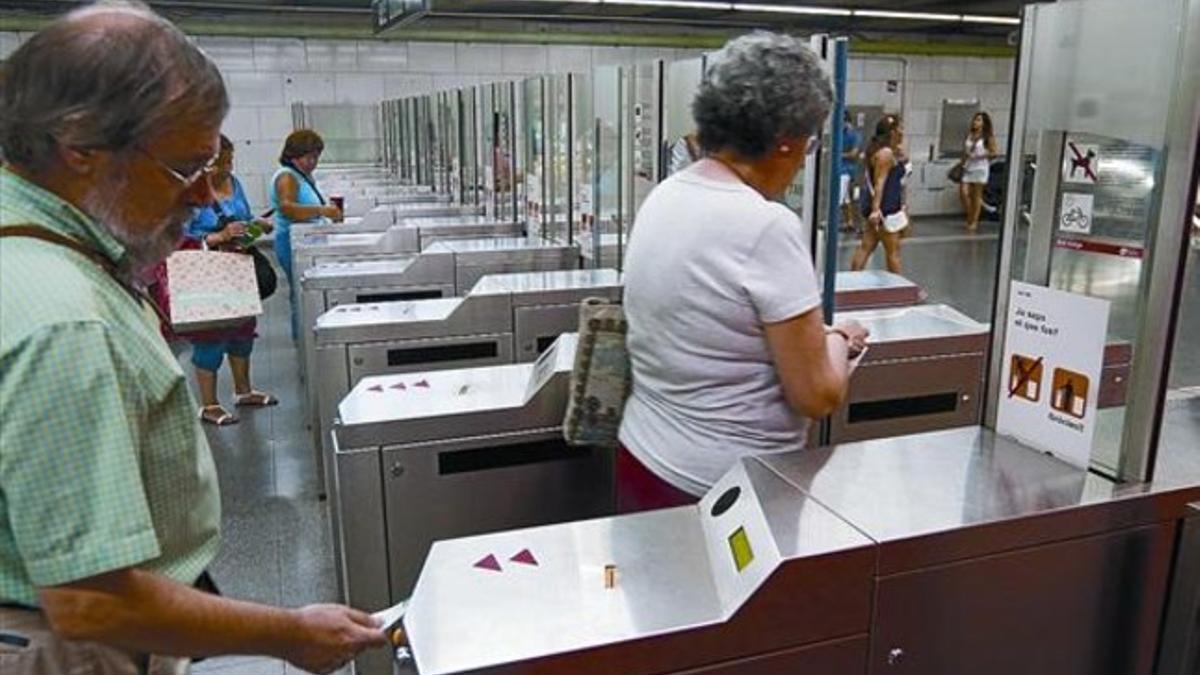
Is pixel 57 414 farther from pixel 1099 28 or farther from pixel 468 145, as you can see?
pixel 468 145

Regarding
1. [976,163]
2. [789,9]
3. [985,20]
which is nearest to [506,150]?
[789,9]

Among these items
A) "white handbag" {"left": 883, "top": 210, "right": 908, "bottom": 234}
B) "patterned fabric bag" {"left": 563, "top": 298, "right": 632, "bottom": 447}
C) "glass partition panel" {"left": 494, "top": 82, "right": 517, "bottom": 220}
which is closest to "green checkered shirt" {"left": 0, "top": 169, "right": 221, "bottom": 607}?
"patterned fabric bag" {"left": 563, "top": 298, "right": 632, "bottom": 447}

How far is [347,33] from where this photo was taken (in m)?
9.75

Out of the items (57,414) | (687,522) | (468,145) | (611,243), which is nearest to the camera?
(57,414)

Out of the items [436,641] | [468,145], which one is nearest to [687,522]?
[436,641]

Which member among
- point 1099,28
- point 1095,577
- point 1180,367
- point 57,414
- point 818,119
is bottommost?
point 1180,367

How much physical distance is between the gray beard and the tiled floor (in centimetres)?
110

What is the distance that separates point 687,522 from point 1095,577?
0.52m

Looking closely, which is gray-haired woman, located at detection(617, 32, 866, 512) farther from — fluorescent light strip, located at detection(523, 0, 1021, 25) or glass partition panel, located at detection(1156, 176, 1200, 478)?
fluorescent light strip, located at detection(523, 0, 1021, 25)

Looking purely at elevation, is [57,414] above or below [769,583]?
above

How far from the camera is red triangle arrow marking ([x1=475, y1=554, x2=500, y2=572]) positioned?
1.08 metres

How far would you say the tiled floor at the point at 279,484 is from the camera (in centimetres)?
215

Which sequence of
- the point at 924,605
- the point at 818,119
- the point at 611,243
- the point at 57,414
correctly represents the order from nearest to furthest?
1. the point at 57,414
2. the point at 924,605
3. the point at 818,119
4. the point at 611,243

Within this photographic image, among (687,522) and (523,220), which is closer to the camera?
(687,522)
